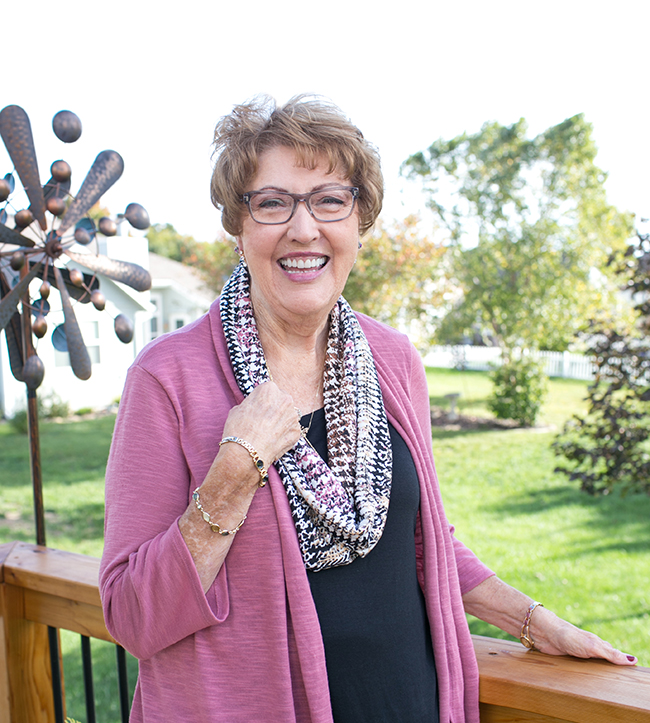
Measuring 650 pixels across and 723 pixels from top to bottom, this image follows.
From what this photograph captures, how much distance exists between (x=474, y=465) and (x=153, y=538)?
26.2 feet

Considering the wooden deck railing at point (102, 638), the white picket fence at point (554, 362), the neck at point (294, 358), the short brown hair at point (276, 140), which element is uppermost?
the short brown hair at point (276, 140)

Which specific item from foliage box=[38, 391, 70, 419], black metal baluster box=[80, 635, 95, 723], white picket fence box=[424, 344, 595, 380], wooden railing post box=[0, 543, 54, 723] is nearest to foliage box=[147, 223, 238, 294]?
foliage box=[38, 391, 70, 419]

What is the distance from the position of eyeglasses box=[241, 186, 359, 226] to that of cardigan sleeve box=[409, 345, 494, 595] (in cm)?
48

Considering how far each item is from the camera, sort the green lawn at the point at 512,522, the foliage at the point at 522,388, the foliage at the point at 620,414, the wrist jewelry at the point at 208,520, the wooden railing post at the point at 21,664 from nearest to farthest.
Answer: the wrist jewelry at the point at 208,520, the wooden railing post at the point at 21,664, the green lawn at the point at 512,522, the foliage at the point at 620,414, the foliage at the point at 522,388

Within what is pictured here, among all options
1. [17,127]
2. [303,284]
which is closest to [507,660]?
[303,284]

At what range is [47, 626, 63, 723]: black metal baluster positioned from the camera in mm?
1945

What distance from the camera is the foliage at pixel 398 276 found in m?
11.2

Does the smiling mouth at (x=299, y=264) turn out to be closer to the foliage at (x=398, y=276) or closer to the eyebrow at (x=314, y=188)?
the eyebrow at (x=314, y=188)

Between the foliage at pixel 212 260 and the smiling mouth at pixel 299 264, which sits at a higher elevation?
the foliage at pixel 212 260

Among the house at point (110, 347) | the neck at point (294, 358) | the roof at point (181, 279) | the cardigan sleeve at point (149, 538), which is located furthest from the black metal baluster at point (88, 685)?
the roof at point (181, 279)

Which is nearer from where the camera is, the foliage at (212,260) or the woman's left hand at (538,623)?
the woman's left hand at (538,623)

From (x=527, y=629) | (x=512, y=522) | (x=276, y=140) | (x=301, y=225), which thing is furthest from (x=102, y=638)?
(x=512, y=522)

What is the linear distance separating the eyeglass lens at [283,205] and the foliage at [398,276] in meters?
9.53

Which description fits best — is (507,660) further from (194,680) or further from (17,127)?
(17,127)
